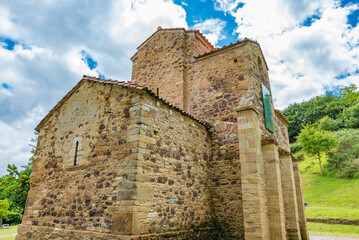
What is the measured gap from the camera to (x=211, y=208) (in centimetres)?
905

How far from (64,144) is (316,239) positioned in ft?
39.0

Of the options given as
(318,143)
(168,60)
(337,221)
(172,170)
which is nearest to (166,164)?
(172,170)

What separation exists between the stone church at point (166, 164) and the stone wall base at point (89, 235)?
0.10ft

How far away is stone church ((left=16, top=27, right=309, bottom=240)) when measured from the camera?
6.43m

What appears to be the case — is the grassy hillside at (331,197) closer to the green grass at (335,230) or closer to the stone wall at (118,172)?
the green grass at (335,230)

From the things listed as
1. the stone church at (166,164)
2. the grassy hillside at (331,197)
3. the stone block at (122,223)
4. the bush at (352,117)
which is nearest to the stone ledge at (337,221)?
the grassy hillside at (331,197)

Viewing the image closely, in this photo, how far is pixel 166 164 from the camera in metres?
7.18

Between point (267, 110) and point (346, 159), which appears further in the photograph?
point (346, 159)

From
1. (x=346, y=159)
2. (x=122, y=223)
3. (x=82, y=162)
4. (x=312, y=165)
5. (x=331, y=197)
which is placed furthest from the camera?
(x=312, y=165)

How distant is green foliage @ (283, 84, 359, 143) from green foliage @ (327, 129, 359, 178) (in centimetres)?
1072

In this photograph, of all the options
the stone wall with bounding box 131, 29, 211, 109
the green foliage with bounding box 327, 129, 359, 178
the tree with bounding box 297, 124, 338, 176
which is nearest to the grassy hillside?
the green foliage with bounding box 327, 129, 359, 178

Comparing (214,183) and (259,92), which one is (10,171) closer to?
(214,183)

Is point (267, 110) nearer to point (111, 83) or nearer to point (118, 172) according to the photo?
point (111, 83)

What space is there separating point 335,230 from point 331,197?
1009cm
